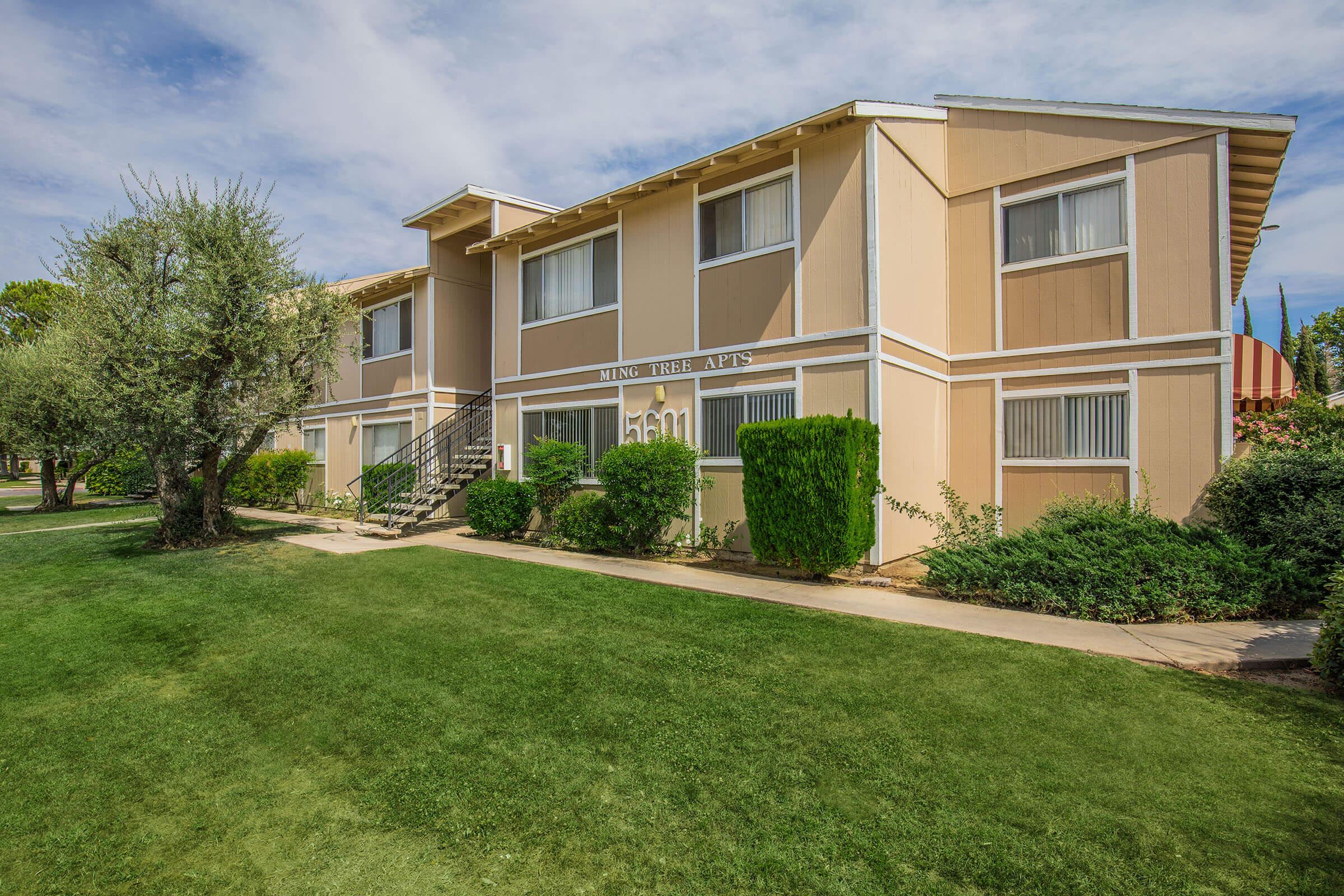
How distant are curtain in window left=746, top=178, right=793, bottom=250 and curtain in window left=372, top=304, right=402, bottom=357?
38.3 ft

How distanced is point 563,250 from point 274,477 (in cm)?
1289

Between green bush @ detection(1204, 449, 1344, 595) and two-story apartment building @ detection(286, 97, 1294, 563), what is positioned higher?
two-story apartment building @ detection(286, 97, 1294, 563)

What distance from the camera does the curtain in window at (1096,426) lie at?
10.4 metres

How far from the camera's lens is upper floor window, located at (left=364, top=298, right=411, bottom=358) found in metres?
18.5

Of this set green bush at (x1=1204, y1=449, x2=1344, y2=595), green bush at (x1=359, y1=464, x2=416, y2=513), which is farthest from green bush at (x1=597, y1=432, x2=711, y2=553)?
green bush at (x1=1204, y1=449, x2=1344, y2=595)

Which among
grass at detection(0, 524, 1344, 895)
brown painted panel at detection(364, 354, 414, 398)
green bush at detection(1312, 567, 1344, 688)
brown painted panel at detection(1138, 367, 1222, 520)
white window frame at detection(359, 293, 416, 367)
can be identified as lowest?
grass at detection(0, 524, 1344, 895)

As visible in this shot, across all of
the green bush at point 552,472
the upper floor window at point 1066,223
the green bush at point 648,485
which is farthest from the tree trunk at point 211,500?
the upper floor window at point 1066,223

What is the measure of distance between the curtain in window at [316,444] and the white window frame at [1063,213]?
63.8 ft

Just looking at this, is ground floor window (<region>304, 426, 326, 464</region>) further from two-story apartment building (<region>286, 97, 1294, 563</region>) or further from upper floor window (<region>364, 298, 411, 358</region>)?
two-story apartment building (<region>286, 97, 1294, 563</region>)

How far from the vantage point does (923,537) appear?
438 inches

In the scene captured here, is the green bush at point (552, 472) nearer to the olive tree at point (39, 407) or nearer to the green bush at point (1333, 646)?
the green bush at point (1333, 646)

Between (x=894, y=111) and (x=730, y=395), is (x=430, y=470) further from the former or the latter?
(x=894, y=111)

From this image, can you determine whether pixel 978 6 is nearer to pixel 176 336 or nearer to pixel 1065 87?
pixel 1065 87

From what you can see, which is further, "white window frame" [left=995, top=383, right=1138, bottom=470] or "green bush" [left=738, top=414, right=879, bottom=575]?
"white window frame" [left=995, top=383, right=1138, bottom=470]
